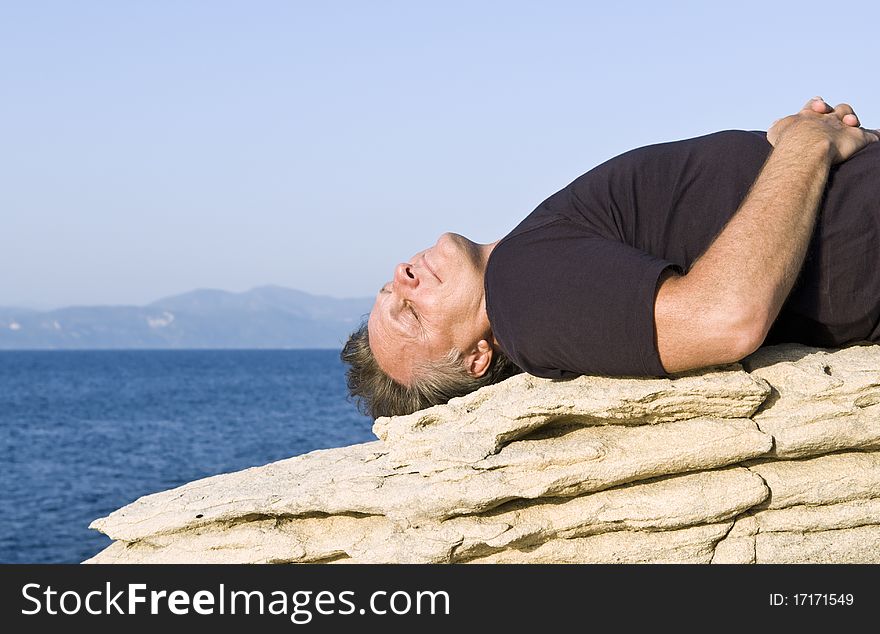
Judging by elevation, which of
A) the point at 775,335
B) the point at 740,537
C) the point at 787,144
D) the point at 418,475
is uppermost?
the point at 787,144

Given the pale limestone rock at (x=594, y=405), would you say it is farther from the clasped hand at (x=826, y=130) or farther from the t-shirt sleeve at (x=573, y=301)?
the clasped hand at (x=826, y=130)

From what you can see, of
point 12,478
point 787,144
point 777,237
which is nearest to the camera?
point 777,237

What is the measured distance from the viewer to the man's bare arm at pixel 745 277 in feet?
14.7

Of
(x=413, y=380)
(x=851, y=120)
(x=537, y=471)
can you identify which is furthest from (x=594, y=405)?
(x=851, y=120)

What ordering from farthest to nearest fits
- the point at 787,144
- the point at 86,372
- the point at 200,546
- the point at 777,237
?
1. the point at 86,372
2. the point at 200,546
3. the point at 787,144
4. the point at 777,237

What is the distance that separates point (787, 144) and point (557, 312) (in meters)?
1.51

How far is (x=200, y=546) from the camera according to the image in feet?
19.0

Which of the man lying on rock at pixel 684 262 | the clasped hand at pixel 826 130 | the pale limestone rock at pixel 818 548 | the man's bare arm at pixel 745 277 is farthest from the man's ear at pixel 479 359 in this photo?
the clasped hand at pixel 826 130

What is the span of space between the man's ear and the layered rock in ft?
2.22

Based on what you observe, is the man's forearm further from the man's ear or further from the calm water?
the calm water

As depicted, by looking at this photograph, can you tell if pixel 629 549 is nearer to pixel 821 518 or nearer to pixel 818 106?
pixel 821 518

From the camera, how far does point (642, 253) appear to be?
15.5 feet

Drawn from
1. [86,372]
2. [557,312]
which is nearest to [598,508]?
[557,312]
